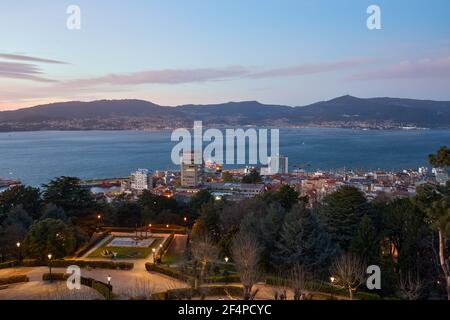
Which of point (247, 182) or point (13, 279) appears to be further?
point (247, 182)

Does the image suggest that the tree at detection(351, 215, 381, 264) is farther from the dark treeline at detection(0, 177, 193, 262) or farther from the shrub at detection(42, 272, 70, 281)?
the dark treeline at detection(0, 177, 193, 262)

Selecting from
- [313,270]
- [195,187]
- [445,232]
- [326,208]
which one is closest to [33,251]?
[313,270]

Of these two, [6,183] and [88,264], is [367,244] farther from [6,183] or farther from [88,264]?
[6,183]

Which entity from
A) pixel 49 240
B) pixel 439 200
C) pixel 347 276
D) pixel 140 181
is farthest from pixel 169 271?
pixel 140 181

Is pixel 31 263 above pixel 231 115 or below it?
below

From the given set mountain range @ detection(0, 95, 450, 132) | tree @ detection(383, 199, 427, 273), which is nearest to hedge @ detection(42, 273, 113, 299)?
tree @ detection(383, 199, 427, 273)
